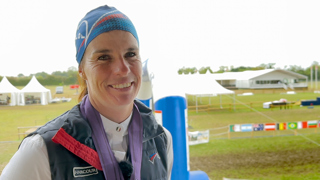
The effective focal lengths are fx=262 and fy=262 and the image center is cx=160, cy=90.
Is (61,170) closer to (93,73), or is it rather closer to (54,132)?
→ (54,132)

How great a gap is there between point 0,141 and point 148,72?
180 centimetres

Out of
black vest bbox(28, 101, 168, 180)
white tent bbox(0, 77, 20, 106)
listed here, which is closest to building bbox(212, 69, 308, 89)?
white tent bbox(0, 77, 20, 106)

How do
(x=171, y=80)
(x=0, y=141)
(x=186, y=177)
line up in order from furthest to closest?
(x=0, y=141) → (x=171, y=80) → (x=186, y=177)

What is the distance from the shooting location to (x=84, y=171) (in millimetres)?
448

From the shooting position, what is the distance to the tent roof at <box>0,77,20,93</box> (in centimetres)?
236

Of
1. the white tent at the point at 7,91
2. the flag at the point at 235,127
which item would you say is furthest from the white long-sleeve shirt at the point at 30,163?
the flag at the point at 235,127

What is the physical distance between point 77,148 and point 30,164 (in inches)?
2.9

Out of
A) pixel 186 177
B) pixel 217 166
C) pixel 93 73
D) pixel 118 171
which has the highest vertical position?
pixel 93 73

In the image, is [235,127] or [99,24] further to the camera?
[235,127]

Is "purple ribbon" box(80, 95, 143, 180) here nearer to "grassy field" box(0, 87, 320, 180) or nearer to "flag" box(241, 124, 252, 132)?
"grassy field" box(0, 87, 320, 180)

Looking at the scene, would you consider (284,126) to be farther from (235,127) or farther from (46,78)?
(46,78)

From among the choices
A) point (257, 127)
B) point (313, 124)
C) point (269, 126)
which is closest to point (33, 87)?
point (257, 127)

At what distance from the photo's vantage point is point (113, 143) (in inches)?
20.6

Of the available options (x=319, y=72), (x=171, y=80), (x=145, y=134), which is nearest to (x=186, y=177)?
(x=171, y=80)
